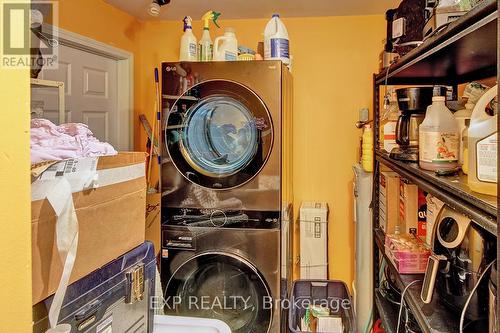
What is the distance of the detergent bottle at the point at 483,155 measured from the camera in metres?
0.77

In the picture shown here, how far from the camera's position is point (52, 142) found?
80cm

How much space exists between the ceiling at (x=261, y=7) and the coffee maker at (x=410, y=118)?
1252 mm

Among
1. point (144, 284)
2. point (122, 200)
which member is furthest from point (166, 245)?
point (122, 200)

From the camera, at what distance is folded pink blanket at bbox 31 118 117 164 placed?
760mm

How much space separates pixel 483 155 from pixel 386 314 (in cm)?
115

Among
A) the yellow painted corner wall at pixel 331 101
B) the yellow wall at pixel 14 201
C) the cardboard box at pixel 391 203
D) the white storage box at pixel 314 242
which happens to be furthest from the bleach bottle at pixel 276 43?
the yellow wall at pixel 14 201

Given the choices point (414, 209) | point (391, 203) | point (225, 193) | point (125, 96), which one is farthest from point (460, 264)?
point (125, 96)

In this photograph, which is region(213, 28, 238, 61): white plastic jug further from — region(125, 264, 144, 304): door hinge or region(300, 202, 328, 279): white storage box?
region(125, 264, 144, 304): door hinge

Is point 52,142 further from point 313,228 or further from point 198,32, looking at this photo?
point 198,32

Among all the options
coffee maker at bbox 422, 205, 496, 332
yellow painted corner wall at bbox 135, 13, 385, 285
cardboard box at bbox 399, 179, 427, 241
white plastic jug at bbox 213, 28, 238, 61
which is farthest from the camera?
yellow painted corner wall at bbox 135, 13, 385, 285

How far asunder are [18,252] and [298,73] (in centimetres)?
250

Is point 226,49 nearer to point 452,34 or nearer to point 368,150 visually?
point 368,150

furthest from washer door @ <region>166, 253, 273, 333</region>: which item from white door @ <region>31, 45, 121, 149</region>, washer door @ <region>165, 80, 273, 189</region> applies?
white door @ <region>31, 45, 121, 149</region>

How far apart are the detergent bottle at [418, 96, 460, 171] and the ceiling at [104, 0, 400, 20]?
1516 millimetres
